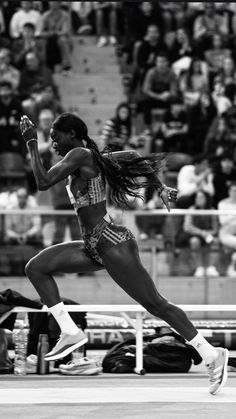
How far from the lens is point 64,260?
7.91m

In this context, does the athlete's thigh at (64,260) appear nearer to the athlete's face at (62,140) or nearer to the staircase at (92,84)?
the athlete's face at (62,140)

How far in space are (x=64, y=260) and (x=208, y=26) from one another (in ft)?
43.1

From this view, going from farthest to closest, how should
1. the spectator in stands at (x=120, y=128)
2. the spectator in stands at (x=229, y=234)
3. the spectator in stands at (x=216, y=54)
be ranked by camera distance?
the spectator in stands at (x=216, y=54) < the spectator in stands at (x=120, y=128) < the spectator in stands at (x=229, y=234)

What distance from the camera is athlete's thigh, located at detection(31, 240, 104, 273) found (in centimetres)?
791

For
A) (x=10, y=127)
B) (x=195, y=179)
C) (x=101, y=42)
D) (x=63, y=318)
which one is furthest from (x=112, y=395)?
(x=101, y=42)

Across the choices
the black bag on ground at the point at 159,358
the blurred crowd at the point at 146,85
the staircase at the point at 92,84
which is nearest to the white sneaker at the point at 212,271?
the blurred crowd at the point at 146,85

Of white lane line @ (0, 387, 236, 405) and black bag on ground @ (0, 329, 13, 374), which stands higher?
white lane line @ (0, 387, 236, 405)

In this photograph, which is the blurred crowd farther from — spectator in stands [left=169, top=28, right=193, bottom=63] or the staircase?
the staircase

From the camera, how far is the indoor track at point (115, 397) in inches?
279

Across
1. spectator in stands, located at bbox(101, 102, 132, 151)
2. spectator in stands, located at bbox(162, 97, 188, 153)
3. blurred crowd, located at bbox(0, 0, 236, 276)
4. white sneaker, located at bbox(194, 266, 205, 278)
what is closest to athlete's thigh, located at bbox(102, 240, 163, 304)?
white sneaker, located at bbox(194, 266, 205, 278)

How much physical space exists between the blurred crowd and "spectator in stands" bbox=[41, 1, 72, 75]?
0.06 ft

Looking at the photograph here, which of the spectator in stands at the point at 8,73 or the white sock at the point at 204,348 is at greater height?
the spectator in stands at the point at 8,73

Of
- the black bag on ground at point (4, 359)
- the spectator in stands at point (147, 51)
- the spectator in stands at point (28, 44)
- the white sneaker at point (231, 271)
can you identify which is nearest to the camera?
the black bag on ground at point (4, 359)

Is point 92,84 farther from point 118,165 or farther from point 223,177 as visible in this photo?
point 118,165
